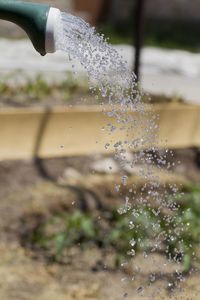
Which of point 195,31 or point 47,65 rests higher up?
Result: point 47,65

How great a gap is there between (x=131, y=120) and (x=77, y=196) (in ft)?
1.82

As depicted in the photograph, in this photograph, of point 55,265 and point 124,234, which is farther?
point 124,234

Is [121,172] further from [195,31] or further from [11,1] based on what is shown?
[195,31]

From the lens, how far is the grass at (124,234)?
3318 mm

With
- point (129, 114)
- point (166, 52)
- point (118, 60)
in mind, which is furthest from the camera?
point (166, 52)

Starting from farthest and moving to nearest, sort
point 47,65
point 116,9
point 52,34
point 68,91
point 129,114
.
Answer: point 116,9 < point 47,65 < point 68,91 < point 129,114 < point 52,34

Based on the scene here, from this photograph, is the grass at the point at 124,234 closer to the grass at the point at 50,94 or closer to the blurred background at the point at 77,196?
the blurred background at the point at 77,196

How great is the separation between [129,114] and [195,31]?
334 inches

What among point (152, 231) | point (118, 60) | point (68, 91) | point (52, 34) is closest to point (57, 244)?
point (152, 231)

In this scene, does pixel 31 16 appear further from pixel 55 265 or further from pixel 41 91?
pixel 41 91

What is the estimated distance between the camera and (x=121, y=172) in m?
4.39

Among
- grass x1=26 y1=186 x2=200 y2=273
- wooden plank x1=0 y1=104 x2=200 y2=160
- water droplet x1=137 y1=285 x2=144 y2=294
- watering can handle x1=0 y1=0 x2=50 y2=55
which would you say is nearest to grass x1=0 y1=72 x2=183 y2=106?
wooden plank x1=0 y1=104 x2=200 y2=160

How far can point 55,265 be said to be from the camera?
127 inches

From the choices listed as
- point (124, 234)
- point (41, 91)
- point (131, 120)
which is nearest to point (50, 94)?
point (41, 91)
